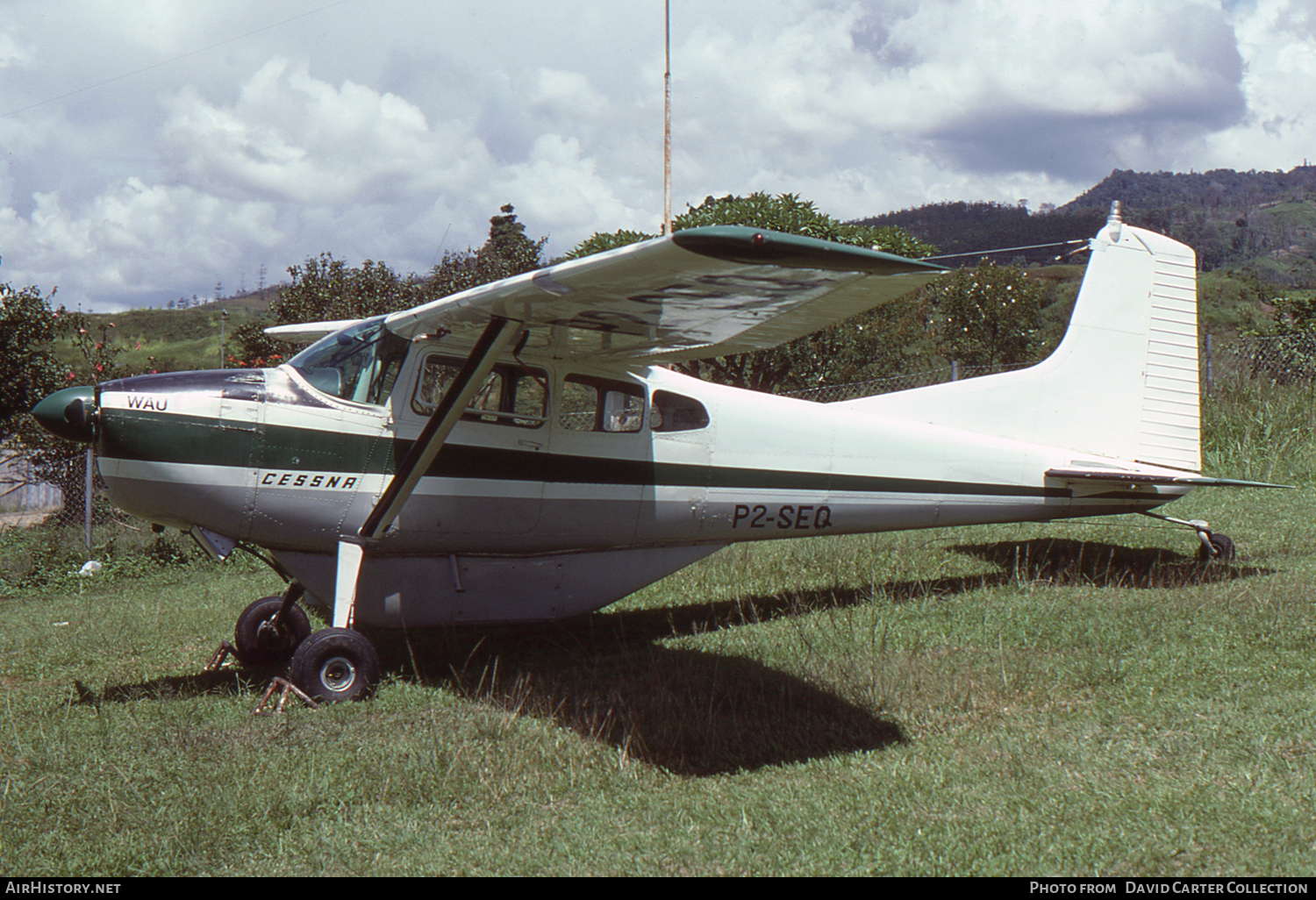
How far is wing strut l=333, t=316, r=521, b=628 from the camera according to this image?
547cm

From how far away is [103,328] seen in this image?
15.6 metres

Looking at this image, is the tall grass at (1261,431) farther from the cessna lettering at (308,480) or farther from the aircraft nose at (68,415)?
the aircraft nose at (68,415)

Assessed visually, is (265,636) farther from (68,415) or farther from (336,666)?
(68,415)

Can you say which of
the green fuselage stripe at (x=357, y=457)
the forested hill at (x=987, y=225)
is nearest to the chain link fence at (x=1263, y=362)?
the green fuselage stripe at (x=357, y=457)

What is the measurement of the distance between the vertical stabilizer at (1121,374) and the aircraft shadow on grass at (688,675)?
125cm

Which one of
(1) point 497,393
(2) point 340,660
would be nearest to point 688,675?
(2) point 340,660

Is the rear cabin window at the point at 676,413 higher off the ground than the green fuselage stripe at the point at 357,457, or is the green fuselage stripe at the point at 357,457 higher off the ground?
the rear cabin window at the point at 676,413

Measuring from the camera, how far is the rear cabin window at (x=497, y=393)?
6.20 metres

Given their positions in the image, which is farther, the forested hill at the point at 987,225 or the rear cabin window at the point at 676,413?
the forested hill at the point at 987,225

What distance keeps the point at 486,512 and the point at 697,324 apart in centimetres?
206

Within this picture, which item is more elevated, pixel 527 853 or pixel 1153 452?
pixel 1153 452

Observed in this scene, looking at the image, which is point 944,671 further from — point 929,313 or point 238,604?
point 929,313

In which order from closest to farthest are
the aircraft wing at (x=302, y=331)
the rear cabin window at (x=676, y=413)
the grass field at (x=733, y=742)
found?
the grass field at (x=733, y=742)
the rear cabin window at (x=676, y=413)
the aircraft wing at (x=302, y=331)
